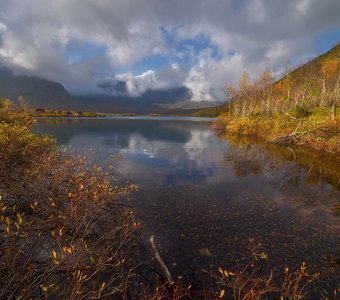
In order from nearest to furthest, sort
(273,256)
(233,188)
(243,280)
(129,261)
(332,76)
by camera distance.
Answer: (243,280) < (129,261) < (273,256) < (233,188) < (332,76)

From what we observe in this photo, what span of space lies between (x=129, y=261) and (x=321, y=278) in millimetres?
7136

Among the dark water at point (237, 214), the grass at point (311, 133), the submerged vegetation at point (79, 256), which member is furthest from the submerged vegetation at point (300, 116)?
the submerged vegetation at point (79, 256)

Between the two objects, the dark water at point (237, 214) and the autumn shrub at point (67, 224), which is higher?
the autumn shrub at point (67, 224)

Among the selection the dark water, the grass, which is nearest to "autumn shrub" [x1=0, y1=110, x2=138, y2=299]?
the dark water

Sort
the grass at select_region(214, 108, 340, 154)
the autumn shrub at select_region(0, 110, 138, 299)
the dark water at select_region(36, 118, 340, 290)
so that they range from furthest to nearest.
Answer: the grass at select_region(214, 108, 340, 154) < the dark water at select_region(36, 118, 340, 290) < the autumn shrub at select_region(0, 110, 138, 299)

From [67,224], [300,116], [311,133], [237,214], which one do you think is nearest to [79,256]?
[67,224]

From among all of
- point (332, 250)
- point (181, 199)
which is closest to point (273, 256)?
point (332, 250)

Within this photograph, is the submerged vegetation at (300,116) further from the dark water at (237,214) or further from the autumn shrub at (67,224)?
the autumn shrub at (67,224)

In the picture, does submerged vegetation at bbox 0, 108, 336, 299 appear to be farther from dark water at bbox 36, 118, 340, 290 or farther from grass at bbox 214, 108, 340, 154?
grass at bbox 214, 108, 340, 154

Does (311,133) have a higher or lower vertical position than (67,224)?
lower

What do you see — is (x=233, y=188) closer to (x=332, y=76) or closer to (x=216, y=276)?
(x=216, y=276)

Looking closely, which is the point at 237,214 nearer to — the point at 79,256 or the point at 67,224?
Answer: the point at 67,224

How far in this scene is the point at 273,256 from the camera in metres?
9.30

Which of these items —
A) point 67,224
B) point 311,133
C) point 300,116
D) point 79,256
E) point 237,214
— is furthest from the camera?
point 300,116
